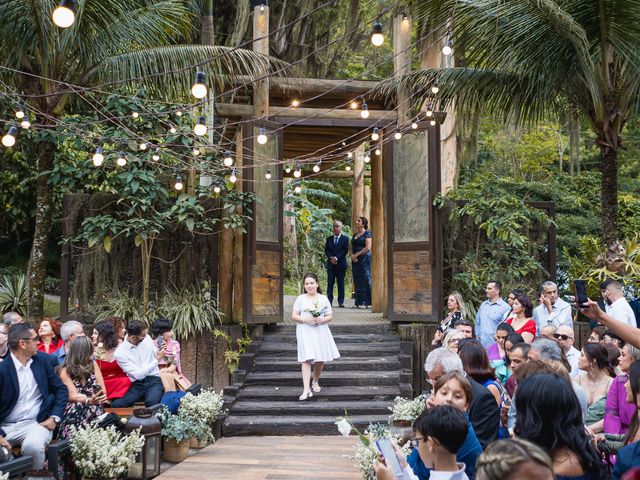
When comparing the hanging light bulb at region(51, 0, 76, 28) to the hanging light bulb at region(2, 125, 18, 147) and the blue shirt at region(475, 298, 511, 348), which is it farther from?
the blue shirt at region(475, 298, 511, 348)

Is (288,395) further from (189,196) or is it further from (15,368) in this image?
(15,368)

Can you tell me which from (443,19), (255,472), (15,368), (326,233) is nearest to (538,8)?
(443,19)

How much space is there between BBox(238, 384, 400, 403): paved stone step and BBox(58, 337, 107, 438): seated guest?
377cm

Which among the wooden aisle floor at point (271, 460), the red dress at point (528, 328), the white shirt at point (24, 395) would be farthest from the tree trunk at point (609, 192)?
the white shirt at point (24, 395)

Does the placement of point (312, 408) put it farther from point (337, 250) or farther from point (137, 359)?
point (337, 250)

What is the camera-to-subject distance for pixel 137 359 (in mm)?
8094

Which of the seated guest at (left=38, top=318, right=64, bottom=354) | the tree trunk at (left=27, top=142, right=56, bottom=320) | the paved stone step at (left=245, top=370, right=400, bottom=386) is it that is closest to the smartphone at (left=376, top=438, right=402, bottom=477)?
the seated guest at (left=38, top=318, right=64, bottom=354)

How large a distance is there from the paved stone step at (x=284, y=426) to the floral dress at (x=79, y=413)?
2982 millimetres

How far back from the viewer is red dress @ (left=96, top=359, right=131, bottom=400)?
799cm

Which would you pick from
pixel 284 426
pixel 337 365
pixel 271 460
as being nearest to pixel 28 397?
pixel 271 460

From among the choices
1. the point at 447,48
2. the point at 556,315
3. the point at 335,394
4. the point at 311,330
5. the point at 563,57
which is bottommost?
the point at 335,394

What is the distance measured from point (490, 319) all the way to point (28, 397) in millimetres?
5768

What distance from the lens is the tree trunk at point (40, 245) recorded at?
11508 mm

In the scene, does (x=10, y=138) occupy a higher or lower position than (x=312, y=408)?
higher
